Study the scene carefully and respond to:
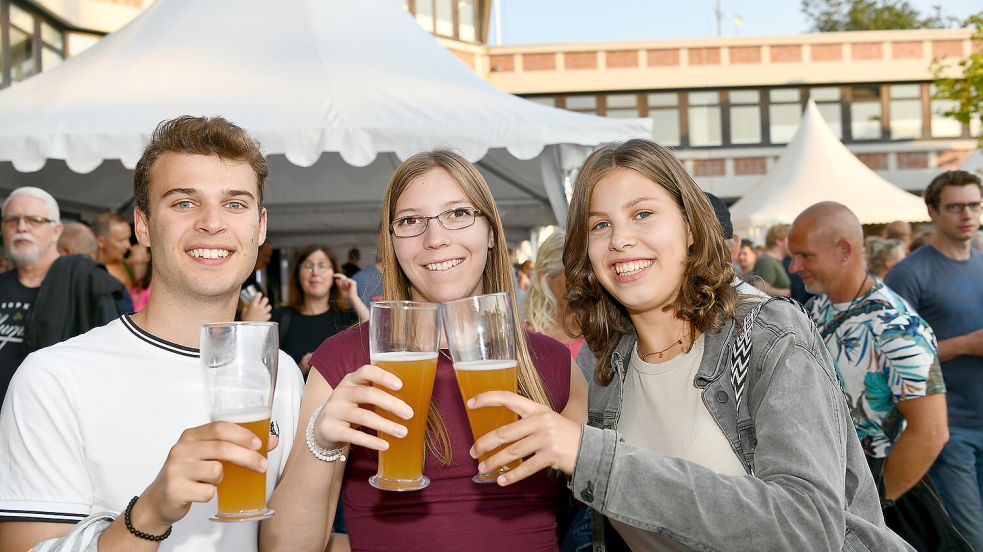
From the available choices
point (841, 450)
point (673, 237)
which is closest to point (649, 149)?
point (673, 237)

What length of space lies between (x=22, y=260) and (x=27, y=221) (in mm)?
263

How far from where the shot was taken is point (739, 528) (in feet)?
4.09

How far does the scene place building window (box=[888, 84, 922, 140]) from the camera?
2325cm

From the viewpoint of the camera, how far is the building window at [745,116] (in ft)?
76.9

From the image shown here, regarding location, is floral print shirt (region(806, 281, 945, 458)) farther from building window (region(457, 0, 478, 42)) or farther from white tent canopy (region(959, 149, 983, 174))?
building window (region(457, 0, 478, 42))

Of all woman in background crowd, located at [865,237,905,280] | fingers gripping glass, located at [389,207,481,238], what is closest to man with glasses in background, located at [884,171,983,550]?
woman in background crowd, located at [865,237,905,280]

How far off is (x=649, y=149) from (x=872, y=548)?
0.90 metres

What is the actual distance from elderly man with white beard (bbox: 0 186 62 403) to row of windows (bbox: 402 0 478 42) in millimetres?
16227

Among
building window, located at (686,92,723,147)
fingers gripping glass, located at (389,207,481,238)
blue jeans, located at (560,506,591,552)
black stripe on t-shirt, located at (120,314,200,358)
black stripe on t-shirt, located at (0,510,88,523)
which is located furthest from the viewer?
building window, located at (686,92,723,147)

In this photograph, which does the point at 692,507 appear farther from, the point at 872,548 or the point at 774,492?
the point at 872,548

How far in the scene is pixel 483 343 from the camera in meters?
1.34

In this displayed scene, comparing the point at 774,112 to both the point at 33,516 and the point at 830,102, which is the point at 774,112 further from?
the point at 33,516

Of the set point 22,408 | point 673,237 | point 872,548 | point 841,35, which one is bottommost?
point 872,548

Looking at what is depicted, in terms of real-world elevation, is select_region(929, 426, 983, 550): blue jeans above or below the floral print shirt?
below
